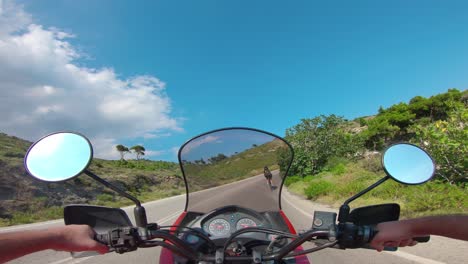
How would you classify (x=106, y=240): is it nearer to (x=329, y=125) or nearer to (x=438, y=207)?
(x=438, y=207)

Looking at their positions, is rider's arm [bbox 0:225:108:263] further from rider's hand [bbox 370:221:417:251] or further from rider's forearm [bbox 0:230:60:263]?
rider's hand [bbox 370:221:417:251]

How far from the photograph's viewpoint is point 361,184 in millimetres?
16719

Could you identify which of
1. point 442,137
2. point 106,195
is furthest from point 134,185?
point 442,137

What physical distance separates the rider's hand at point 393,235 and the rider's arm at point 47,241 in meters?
1.32

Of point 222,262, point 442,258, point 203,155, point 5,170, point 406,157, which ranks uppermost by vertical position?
point 5,170

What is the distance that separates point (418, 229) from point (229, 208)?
5.05ft

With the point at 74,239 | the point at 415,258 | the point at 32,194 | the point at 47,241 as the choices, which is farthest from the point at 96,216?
the point at 32,194

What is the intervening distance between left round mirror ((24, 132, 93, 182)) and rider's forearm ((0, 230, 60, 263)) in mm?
686

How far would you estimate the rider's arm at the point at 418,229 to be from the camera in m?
1.48

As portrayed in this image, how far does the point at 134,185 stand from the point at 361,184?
27880 mm

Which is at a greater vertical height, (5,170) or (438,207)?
(5,170)

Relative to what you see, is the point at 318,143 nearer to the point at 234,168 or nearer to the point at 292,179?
the point at 292,179

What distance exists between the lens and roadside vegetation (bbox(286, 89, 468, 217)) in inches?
404

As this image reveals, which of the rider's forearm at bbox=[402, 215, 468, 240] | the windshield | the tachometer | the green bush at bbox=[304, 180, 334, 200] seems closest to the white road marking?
the windshield
